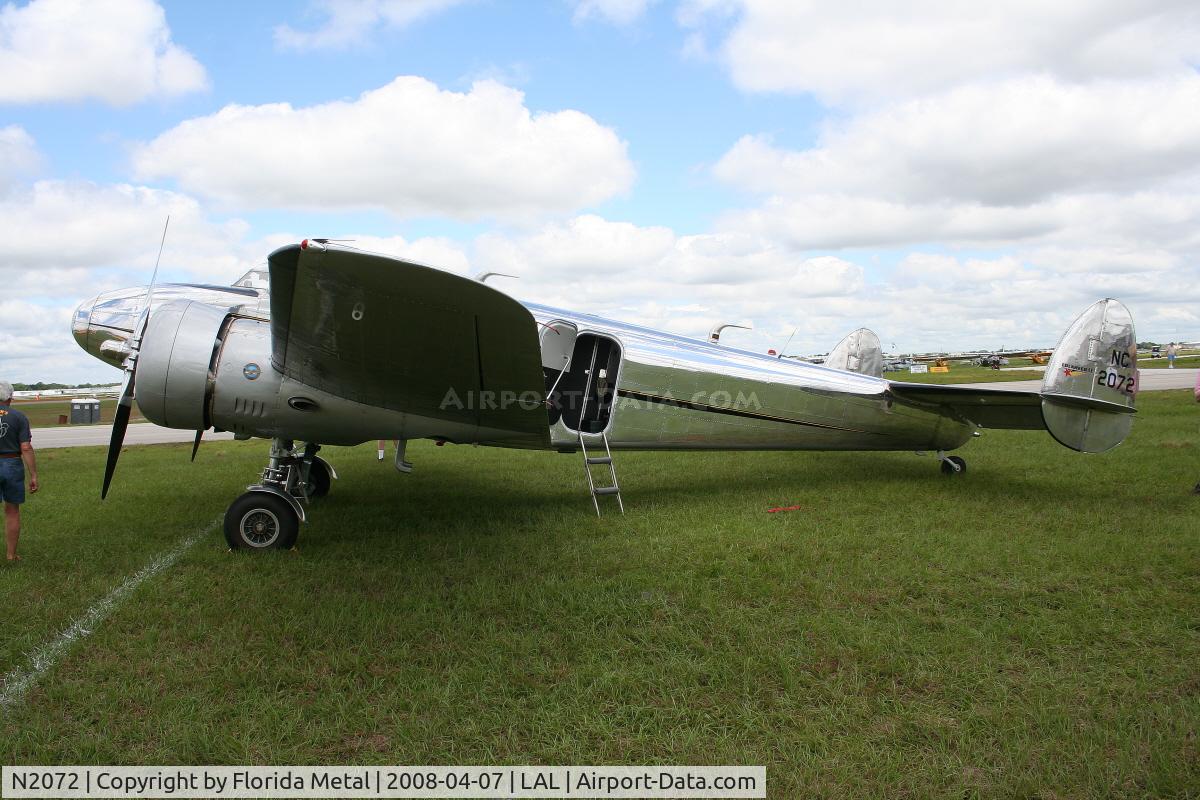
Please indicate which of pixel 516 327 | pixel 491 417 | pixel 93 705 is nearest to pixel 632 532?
pixel 491 417

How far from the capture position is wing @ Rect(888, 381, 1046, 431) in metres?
6.80

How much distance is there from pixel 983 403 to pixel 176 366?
770cm

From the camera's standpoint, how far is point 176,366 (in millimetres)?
5133

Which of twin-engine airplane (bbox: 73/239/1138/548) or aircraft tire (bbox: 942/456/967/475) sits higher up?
twin-engine airplane (bbox: 73/239/1138/548)

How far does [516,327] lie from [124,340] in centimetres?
433

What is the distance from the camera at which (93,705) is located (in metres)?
2.87

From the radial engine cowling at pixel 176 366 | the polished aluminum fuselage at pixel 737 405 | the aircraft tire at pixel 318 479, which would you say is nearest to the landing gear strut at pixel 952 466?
the polished aluminum fuselage at pixel 737 405

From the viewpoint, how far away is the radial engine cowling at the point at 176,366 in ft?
16.8

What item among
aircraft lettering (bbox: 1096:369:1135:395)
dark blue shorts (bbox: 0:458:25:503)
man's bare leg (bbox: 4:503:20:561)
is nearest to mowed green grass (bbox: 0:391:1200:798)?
man's bare leg (bbox: 4:503:20:561)

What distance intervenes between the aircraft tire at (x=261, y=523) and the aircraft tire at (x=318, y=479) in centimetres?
209

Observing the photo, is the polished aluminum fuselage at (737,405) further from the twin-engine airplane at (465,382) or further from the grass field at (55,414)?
the grass field at (55,414)

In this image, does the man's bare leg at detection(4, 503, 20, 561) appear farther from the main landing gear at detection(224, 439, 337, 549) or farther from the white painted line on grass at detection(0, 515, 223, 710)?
the main landing gear at detection(224, 439, 337, 549)

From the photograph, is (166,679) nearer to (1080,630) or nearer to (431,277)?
(431,277)

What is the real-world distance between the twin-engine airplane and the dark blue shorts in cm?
53
